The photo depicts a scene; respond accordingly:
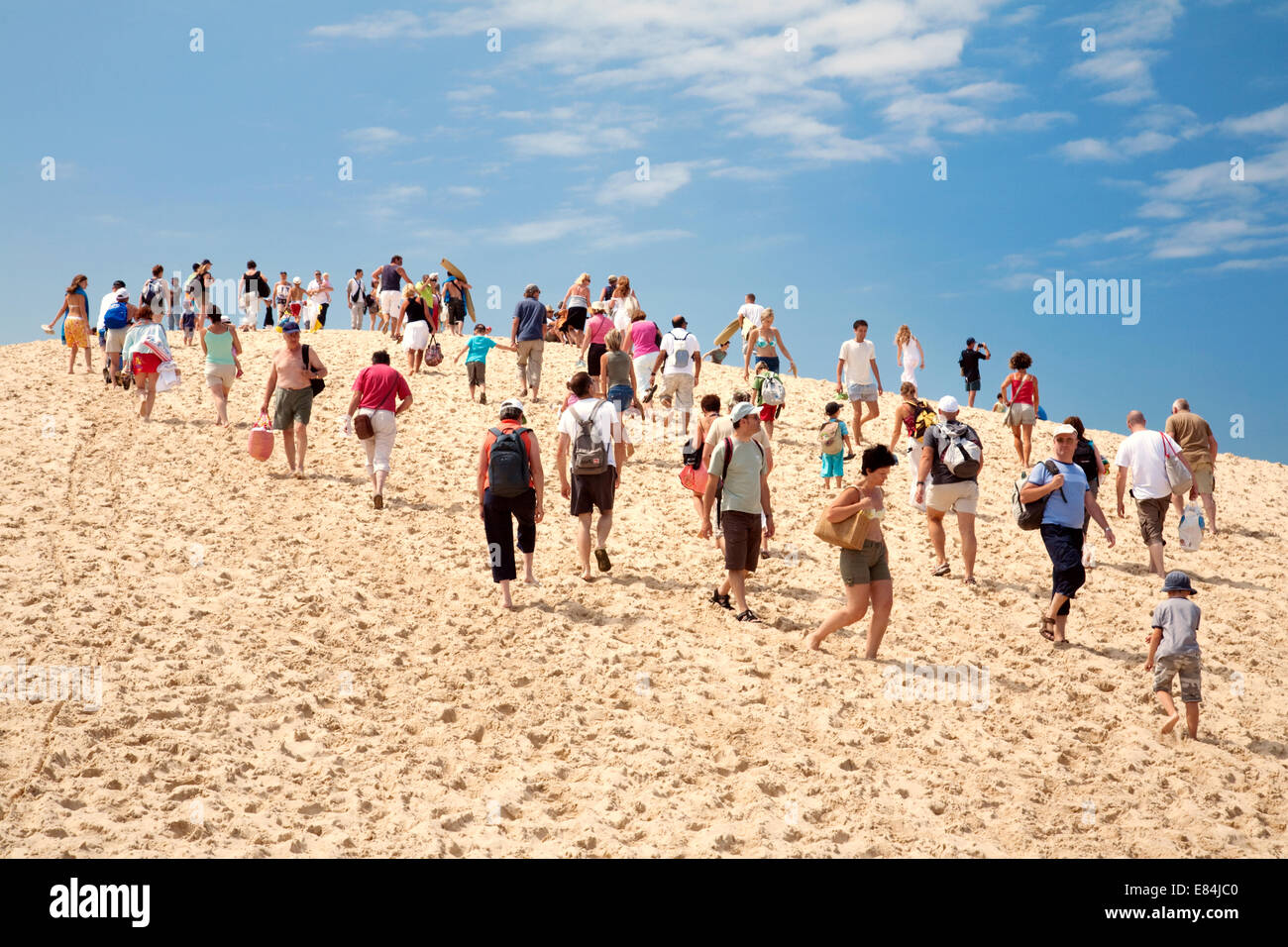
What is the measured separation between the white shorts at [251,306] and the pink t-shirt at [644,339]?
1357 centimetres

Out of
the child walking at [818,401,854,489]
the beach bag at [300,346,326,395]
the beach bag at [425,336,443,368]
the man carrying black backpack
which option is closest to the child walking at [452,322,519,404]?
the beach bag at [425,336,443,368]

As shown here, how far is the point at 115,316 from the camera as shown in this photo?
18516 mm

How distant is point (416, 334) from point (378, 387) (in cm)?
774

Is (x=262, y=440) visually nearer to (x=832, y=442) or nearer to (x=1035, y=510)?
(x=832, y=442)

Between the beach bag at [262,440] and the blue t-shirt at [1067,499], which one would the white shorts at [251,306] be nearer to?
the beach bag at [262,440]

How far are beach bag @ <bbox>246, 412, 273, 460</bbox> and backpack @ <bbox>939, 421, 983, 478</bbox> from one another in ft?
28.6

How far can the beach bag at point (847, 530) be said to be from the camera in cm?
868

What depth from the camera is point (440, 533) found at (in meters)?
12.4

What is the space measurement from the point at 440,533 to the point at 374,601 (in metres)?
2.17

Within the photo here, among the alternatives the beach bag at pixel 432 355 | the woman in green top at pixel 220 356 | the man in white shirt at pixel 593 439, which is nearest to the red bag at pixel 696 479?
the man in white shirt at pixel 593 439

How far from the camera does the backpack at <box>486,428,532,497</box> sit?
947 cm
